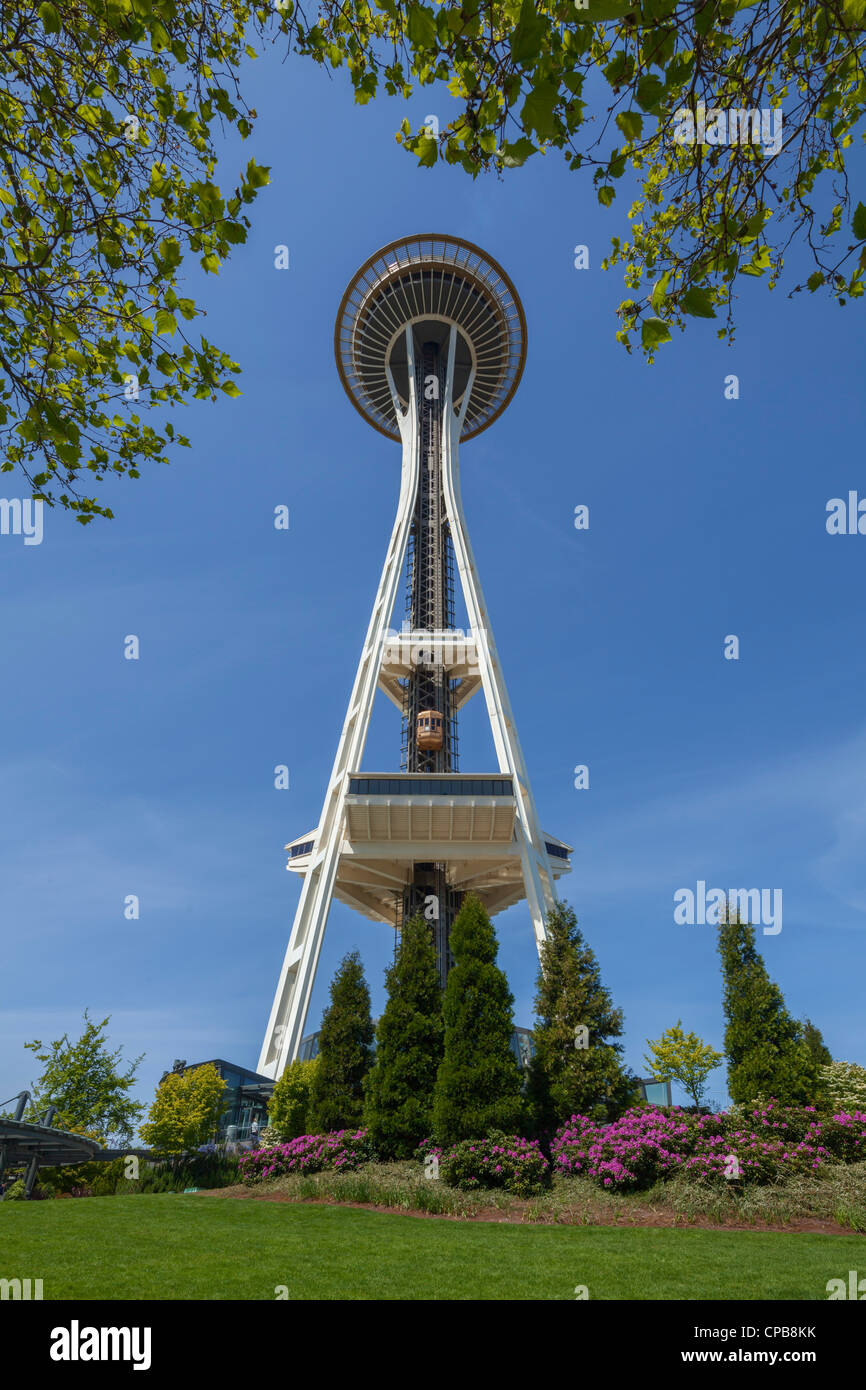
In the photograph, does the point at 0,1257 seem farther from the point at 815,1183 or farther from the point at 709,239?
the point at 815,1183

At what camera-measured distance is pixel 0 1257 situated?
7.57m

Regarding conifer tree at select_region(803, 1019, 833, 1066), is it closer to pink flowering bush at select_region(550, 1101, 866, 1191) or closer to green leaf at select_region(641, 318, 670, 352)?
pink flowering bush at select_region(550, 1101, 866, 1191)

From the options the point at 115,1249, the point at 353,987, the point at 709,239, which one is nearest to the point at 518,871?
the point at 353,987

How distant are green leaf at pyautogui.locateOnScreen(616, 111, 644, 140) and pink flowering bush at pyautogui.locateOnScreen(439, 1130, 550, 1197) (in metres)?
14.7

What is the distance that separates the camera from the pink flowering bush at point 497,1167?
43.3ft

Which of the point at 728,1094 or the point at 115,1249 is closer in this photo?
the point at 115,1249

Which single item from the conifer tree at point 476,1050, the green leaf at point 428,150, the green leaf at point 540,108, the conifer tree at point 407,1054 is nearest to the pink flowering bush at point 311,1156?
the conifer tree at point 407,1054

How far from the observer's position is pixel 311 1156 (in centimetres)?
1555

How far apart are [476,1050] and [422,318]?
38046mm

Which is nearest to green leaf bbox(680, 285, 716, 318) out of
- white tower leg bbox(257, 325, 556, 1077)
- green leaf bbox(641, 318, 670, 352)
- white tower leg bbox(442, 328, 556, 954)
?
green leaf bbox(641, 318, 670, 352)

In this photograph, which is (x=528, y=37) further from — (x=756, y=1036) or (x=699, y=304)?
(x=756, y=1036)

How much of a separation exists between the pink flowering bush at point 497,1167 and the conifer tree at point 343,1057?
4040mm

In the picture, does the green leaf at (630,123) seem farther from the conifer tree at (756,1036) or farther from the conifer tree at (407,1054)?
the conifer tree at (756,1036)

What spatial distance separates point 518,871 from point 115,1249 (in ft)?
78.0
